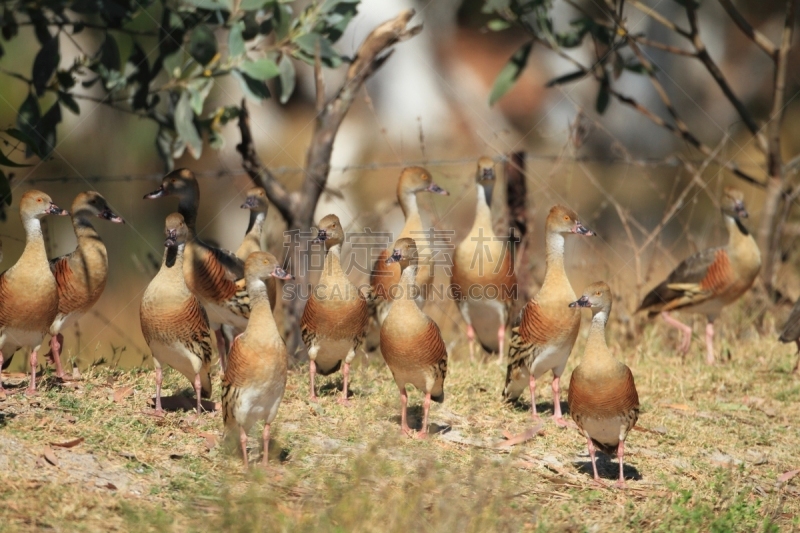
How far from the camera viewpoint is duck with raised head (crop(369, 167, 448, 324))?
780cm

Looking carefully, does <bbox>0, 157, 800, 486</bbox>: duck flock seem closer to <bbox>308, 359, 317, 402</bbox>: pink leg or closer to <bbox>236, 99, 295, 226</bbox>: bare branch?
<bbox>308, 359, 317, 402</bbox>: pink leg

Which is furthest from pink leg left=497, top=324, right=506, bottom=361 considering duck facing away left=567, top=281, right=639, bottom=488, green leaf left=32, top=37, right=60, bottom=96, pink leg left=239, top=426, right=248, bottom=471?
green leaf left=32, top=37, right=60, bottom=96

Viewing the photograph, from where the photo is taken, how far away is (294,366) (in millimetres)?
7762

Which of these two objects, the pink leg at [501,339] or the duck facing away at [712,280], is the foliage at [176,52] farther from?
the duck facing away at [712,280]

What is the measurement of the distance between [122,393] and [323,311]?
140cm

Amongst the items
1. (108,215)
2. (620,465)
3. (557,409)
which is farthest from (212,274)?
(620,465)

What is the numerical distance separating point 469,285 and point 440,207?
3314mm

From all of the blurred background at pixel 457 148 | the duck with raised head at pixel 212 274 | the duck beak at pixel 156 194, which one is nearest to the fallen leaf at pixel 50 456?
the duck with raised head at pixel 212 274

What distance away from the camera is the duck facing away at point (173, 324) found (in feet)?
19.5

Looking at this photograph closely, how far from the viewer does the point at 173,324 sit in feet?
19.5

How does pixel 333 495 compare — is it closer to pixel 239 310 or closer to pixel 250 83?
pixel 239 310

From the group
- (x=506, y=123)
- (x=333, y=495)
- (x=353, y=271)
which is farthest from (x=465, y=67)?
(x=333, y=495)

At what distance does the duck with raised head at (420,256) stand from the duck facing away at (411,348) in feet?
4.34

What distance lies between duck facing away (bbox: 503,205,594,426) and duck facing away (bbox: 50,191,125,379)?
2848mm
